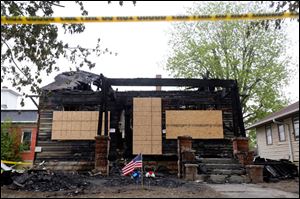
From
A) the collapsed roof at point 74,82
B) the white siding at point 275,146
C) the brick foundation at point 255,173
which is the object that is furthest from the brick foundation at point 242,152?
the collapsed roof at point 74,82

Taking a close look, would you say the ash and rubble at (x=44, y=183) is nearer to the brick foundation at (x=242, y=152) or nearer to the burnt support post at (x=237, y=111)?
the brick foundation at (x=242, y=152)

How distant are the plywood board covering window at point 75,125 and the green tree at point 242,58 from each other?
1333 centimetres

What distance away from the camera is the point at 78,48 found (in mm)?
9008

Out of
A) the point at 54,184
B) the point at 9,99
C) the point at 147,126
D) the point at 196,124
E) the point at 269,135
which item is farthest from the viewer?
the point at 9,99

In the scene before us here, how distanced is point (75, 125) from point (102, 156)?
3.78 metres

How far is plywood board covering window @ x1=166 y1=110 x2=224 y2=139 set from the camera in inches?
590

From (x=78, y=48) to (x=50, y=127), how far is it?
7494 millimetres

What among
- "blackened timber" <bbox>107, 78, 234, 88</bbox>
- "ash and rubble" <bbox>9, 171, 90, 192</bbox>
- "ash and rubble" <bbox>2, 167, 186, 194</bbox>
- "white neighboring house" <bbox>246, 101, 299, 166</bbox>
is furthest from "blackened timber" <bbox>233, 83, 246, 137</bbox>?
"ash and rubble" <bbox>9, 171, 90, 192</bbox>

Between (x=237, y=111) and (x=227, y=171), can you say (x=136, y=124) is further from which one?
(x=227, y=171)

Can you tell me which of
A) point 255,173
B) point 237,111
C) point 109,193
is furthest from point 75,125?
point 255,173

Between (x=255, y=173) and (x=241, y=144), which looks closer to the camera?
(x=255, y=173)

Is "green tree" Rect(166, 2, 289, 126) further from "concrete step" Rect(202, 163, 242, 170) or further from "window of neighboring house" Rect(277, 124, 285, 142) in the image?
"concrete step" Rect(202, 163, 242, 170)

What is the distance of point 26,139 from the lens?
27203 millimetres

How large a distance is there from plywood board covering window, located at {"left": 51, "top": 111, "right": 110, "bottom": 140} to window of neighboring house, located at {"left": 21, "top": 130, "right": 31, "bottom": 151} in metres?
13.0
